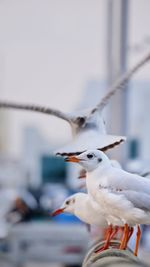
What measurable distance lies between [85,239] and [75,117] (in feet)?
11.8

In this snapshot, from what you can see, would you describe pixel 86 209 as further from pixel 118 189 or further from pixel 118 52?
pixel 118 52

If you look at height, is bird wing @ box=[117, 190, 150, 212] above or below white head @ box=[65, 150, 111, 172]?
below

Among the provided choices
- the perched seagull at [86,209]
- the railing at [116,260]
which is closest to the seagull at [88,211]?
the perched seagull at [86,209]

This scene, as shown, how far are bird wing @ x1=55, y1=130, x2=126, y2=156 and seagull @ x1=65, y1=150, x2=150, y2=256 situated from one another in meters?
0.11

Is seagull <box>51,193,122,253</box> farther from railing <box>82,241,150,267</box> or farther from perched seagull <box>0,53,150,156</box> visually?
railing <box>82,241,150,267</box>

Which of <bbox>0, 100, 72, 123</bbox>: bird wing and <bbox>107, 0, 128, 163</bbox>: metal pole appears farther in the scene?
<bbox>107, 0, 128, 163</bbox>: metal pole

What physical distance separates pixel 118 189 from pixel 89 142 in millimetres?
240

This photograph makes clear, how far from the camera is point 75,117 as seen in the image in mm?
1630

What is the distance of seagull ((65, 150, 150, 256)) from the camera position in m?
1.20

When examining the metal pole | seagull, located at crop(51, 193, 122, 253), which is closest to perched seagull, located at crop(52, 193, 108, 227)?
seagull, located at crop(51, 193, 122, 253)

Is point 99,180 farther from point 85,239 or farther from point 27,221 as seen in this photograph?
point 27,221

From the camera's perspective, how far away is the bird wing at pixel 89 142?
133 centimetres

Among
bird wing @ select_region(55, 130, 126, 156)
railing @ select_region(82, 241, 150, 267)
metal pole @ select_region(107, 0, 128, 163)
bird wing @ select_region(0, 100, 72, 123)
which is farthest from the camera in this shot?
metal pole @ select_region(107, 0, 128, 163)

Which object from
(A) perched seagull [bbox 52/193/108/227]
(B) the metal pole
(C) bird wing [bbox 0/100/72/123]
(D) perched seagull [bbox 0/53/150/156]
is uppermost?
(D) perched seagull [bbox 0/53/150/156]
